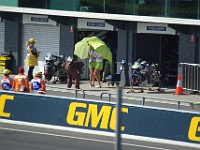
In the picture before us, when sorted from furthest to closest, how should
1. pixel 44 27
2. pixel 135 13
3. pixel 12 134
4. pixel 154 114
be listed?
1. pixel 44 27
2. pixel 135 13
3. pixel 12 134
4. pixel 154 114

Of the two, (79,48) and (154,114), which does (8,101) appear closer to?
(154,114)

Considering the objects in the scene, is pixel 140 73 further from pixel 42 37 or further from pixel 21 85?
pixel 21 85

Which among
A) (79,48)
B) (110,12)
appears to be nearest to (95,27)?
(110,12)

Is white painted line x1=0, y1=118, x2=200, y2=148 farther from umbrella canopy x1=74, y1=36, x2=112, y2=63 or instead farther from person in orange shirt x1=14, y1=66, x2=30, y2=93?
umbrella canopy x1=74, y1=36, x2=112, y2=63

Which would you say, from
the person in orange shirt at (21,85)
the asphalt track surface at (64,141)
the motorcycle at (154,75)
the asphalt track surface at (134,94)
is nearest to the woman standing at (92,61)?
the asphalt track surface at (134,94)

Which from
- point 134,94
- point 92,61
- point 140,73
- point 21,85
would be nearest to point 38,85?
point 21,85

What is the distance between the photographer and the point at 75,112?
16266 mm

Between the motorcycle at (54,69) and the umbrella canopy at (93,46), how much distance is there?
2.44 metres

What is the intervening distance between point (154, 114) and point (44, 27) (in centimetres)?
1708

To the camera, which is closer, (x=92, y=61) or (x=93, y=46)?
(x=93, y=46)

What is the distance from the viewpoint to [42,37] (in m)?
31.1

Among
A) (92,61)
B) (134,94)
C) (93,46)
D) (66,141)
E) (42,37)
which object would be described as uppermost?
(42,37)

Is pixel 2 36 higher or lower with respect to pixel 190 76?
higher

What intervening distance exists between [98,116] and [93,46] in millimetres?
9528
